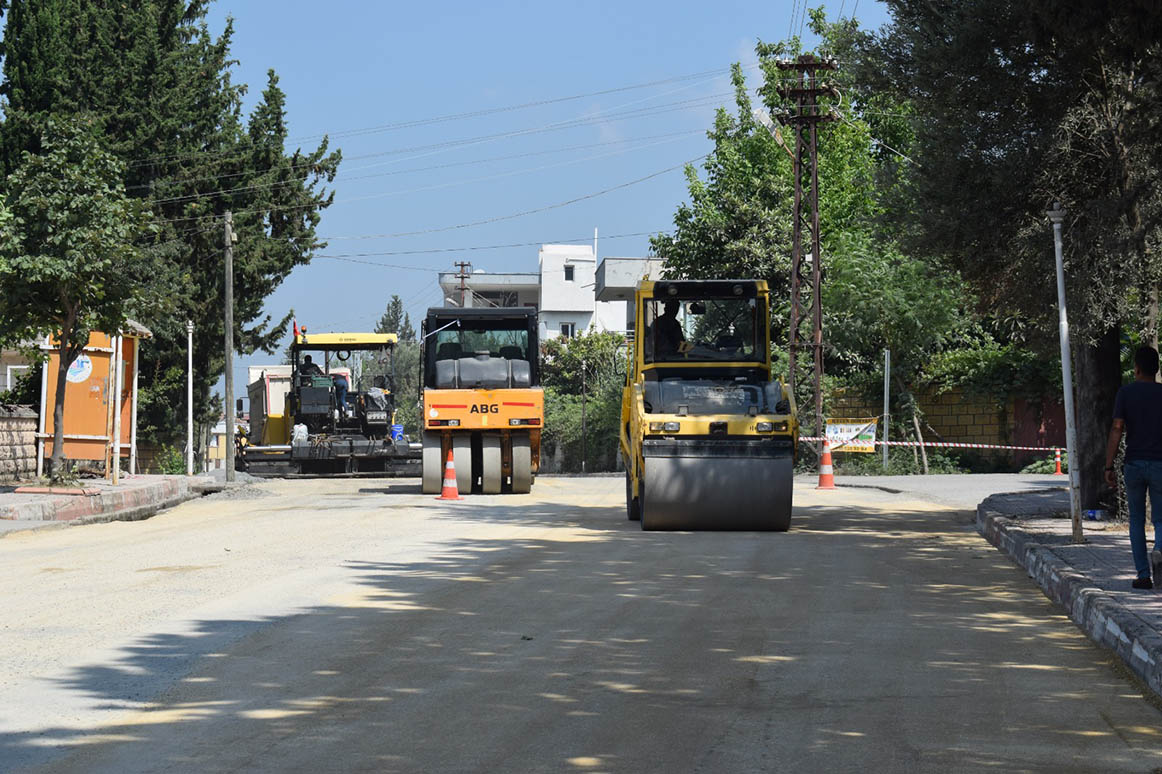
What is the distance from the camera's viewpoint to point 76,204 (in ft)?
66.6

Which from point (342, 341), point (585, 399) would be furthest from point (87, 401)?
point (585, 399)

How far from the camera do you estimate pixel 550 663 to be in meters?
7.65

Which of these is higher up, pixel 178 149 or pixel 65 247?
pixel 178 149

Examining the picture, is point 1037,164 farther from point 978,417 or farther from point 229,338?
point 229,338

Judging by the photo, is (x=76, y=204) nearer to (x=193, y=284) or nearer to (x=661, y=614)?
(x=661, y=614)

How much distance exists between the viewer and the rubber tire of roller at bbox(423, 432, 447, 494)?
2411cm

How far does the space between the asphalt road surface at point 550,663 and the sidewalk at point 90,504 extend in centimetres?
385

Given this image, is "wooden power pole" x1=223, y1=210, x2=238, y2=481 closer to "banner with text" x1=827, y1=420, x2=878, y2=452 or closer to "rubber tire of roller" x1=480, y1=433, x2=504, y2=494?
"rubber tire of roller" x1=480, y1=433, x2=504, y2=494

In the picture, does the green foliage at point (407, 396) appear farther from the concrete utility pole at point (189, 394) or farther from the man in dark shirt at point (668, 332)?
the man in dark shirt at point (668, 332)

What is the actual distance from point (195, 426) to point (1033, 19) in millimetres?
37745

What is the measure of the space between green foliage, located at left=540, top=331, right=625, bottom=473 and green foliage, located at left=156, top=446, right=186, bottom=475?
1254cm

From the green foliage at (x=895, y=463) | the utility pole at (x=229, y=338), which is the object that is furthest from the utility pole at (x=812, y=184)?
the utility pole at (x=229, y=338)

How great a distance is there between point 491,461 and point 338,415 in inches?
467

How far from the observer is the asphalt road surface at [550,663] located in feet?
18.9
